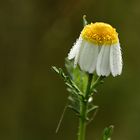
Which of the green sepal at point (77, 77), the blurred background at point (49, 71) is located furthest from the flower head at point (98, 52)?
the blurred background at point (49, 71)

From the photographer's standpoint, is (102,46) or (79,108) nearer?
(102,46)

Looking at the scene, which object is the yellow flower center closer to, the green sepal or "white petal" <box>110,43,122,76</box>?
"white petal" <box>110,43,122,76</box>

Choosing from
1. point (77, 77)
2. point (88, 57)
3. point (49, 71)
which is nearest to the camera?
point (88, 57)

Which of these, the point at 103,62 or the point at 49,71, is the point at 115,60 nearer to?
the point at 103,62

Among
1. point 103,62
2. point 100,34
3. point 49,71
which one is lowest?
point 103,62

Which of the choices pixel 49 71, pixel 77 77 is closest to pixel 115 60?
pixel 77 77

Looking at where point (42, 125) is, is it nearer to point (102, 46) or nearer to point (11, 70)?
point (11, 70)

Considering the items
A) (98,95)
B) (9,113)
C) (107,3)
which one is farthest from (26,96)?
(107,3)
